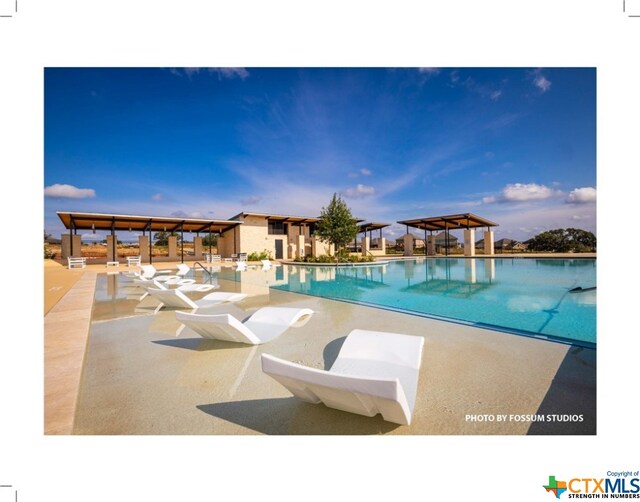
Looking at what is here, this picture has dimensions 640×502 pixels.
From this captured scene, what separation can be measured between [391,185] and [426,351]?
7065mm

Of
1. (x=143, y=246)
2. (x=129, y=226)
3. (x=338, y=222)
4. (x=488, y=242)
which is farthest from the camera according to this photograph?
(x=488, y=242)

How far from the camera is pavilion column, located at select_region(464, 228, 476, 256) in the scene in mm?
22328

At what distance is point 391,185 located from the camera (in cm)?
927

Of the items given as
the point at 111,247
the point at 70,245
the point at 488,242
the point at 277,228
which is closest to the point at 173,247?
the point at 111,247

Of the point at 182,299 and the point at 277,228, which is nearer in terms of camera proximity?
the point at 182,299

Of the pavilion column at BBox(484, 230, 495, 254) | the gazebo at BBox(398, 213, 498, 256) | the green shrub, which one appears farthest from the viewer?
the pavilion column at BBox(484, 230, 495, 254)

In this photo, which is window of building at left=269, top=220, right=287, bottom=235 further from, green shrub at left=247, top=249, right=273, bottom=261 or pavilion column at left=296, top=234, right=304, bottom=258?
green shrub at left=247, top=249, right=273, bottom=261

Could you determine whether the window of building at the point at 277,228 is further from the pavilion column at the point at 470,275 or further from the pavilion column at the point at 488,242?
the pavilion column at the point at 488,242

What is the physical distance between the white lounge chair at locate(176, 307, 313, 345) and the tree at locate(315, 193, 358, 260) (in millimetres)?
15443

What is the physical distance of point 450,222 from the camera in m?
23.6

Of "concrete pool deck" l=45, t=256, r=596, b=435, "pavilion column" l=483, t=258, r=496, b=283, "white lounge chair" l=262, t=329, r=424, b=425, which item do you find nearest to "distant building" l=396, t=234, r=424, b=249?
"pavilion column" l=483, t=258, r=496, b=283

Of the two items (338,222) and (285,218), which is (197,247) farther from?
(338,222)

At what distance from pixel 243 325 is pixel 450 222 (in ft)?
77.5
